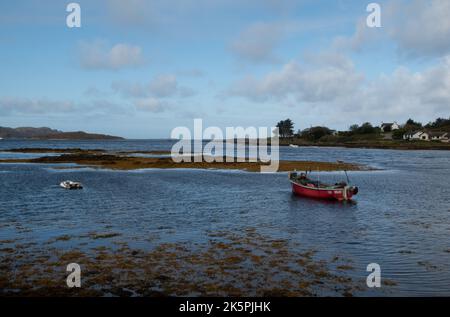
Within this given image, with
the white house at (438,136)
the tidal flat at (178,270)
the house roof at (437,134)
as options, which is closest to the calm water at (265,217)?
the tidal flat at (178,270)

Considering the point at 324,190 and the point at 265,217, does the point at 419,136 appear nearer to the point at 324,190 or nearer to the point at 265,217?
the point at 324,190

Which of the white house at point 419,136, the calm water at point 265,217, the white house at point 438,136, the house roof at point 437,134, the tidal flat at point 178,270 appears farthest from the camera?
the white house at point 419,136

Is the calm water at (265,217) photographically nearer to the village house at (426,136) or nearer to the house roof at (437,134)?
the village house at (426,136)

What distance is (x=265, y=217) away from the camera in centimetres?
3177

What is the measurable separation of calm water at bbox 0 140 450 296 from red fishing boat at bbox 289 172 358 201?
1252 millimetres

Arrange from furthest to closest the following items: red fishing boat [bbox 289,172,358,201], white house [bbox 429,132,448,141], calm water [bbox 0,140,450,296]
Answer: white house [bbox 429,132,448,141] < red fishing boat [bbox 289,172,358,201] < calm water [bbox 0,140,450,296]

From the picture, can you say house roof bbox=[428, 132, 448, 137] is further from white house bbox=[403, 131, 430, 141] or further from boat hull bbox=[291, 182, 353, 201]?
boat hull bbox=[291, 182, 353, 201]

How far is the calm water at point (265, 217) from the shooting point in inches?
840

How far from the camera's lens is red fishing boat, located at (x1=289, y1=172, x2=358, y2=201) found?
128 ft

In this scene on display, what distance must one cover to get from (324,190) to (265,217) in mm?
10785

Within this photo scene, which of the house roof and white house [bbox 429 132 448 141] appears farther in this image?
the house roof

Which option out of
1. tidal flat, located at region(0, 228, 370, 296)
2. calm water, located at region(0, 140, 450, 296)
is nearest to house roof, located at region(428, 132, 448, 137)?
calm water, located at region(0, 140, 450, 296)
